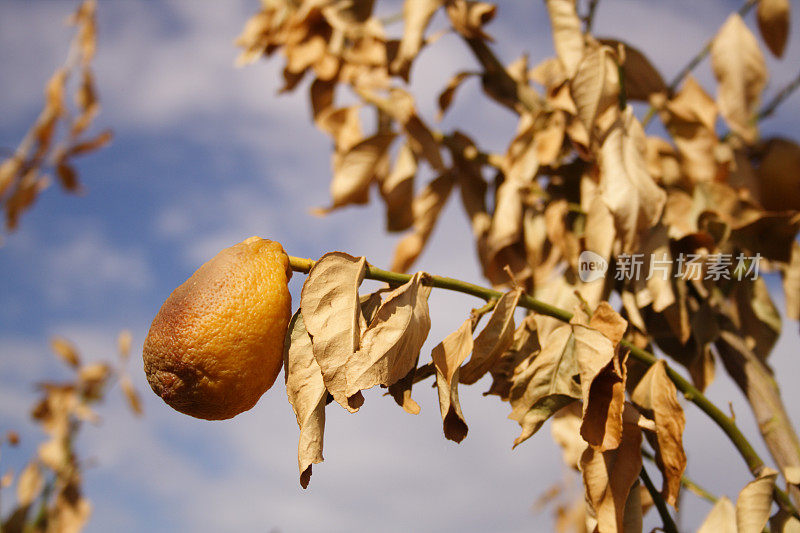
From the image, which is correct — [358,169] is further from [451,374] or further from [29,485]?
[29,485]

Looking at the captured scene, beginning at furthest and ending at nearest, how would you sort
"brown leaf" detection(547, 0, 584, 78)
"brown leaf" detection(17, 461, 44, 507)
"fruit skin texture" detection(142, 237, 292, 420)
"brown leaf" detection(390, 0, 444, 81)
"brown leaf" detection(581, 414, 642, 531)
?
1. "brown leaf" detection(17, 461, 44, 507)
2. "brown leaf" detection(390, 0, 444, 81)
3. "brown leaf" detection(547, 0, 584, 78)
4. "brown leaf" detection(581, 414, 642, 531)
5. "fruit skin texture" detection(142, 237, 292, 420)

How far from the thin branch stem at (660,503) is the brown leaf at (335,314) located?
285 millimetres

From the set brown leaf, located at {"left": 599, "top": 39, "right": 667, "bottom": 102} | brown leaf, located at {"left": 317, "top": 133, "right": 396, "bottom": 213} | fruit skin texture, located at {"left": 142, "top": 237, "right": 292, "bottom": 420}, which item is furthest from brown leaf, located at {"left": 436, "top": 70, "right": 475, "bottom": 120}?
fruit skin texture, located at {"left": 142, "top": 237, "right": 292, "bottom": 420}

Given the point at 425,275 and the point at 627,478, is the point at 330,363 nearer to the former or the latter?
the point at 425,275

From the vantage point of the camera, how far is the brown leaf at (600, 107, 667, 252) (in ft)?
2.18

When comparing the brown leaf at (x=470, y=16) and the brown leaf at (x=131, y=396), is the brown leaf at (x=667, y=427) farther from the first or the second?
the brown leaf at (x=131, y=396)

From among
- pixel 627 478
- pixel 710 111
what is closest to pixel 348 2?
pixel 710 111

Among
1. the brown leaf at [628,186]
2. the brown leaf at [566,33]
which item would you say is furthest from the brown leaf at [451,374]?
the brown leaf at [566,33]

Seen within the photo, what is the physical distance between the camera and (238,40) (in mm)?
1194

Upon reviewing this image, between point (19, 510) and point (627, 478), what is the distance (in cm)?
161

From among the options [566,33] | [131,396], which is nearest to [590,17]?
[566,33]

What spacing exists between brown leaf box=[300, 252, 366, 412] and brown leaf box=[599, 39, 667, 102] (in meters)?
0.62

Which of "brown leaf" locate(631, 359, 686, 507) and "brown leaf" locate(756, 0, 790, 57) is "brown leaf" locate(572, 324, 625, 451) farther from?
"brown leaf" locate(756, 0, 790, 57)

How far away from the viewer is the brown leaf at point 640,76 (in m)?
0.90
